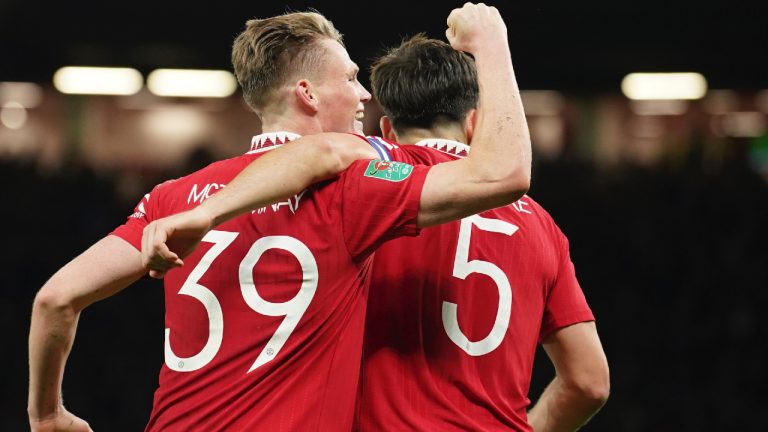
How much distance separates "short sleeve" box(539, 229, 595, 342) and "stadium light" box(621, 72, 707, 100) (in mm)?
8196

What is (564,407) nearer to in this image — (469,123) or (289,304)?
(469,123)

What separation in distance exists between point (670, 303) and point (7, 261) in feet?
18.1

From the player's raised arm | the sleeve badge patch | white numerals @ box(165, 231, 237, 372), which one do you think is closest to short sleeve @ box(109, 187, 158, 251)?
white numerals @ box(165, 231, 237, 372)

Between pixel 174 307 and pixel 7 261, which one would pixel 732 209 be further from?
pixel 174 307

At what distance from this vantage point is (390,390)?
2680 millimetres

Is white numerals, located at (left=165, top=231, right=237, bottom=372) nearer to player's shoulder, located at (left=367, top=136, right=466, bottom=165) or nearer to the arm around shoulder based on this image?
player's shoulder, located at (left=367, top=136, right=466, bottom=165)

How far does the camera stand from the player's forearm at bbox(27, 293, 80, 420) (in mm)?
2463

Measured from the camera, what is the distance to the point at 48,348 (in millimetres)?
2535

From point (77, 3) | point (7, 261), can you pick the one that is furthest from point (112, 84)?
point (7, 261)

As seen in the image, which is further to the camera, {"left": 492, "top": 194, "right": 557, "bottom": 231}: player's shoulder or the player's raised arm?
{"left": 492, "top": 194, "right": 557, "bottom": 231}: player's shoulder

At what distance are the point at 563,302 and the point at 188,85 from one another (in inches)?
418

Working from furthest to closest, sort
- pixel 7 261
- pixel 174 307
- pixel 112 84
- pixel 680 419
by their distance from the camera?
pixel 112 84, pixel 7 261, pixel 680 419, pixel 174 307

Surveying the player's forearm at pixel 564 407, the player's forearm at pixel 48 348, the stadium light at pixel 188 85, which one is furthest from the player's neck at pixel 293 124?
the stadium light at pixel 188 85

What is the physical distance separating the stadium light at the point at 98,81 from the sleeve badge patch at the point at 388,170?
30.9ft
